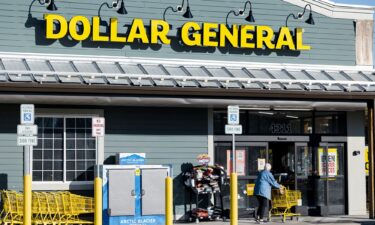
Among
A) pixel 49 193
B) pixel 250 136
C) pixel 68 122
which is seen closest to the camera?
pixel 49 193

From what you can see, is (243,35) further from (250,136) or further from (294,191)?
(294,191)

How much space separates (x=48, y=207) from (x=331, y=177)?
8.83 m

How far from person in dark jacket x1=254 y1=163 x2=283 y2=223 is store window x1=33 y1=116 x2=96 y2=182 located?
4.38m

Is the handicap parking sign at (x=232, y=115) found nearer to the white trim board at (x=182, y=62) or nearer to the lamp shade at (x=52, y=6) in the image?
the white trim board at (x=182, y=62)

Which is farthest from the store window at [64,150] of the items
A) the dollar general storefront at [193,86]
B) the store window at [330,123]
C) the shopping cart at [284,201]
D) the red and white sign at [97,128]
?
the store window at [330,123]

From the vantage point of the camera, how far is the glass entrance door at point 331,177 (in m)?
24.0

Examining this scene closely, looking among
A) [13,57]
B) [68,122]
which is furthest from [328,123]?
[13,57]

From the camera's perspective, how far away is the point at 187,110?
74.1 feet

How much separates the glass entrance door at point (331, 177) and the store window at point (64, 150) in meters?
6.81

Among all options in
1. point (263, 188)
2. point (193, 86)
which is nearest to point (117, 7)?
point (193, 86)

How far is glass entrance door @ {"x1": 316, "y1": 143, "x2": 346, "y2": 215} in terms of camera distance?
24.0 m

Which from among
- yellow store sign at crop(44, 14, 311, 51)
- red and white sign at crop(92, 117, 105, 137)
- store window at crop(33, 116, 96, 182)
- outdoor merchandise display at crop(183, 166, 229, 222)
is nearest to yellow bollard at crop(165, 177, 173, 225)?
red and white sign at crop(92, 117, 105, 137)

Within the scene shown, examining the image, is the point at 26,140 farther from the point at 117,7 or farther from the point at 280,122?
the point at 280,122

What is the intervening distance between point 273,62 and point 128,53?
14.3 ft
